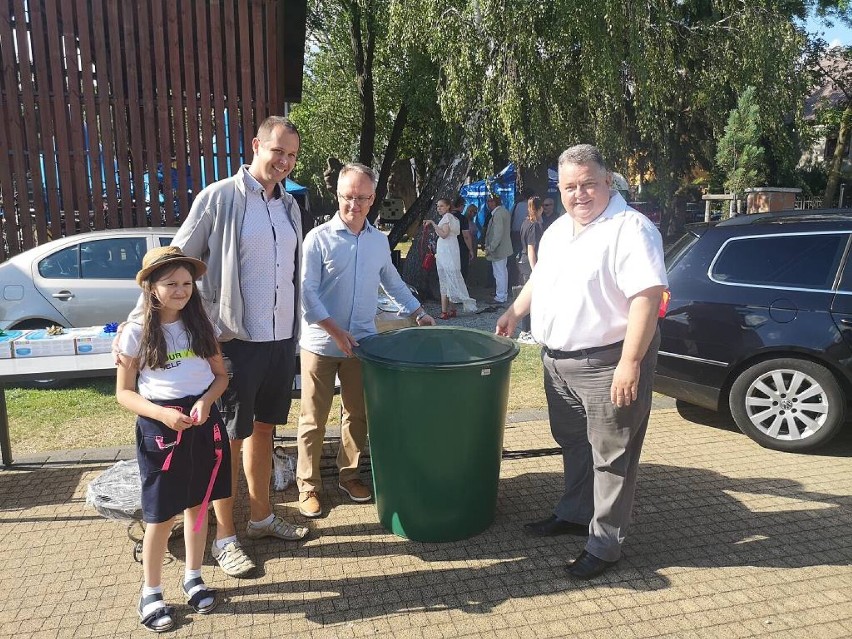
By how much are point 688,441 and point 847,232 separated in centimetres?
181

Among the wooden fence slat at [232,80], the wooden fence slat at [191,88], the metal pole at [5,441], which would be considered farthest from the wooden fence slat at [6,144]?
the metal pole at [5,441]

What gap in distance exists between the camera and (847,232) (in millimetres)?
4684

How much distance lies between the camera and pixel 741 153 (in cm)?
1872

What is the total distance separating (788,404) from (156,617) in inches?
163

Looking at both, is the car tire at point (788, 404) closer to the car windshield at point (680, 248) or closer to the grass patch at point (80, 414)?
the car windshield at point (680, 248)

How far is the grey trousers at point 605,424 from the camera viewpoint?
3.07 metres

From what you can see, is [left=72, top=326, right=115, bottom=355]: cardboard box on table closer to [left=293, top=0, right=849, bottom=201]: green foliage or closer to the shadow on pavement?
the shadow on pavement

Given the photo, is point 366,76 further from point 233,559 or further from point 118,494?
Answer: point 233,559

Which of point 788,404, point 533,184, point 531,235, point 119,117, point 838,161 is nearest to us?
point 788,404

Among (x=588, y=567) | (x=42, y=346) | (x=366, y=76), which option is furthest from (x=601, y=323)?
(x=366, y=76)

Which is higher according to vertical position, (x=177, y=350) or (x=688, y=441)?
(x=177, y=350)

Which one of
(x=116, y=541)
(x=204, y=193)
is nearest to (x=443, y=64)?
(x=204, y=193)

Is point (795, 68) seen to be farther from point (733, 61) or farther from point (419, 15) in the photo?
point (419, 15)

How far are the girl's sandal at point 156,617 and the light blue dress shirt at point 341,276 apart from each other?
1.44 metres
